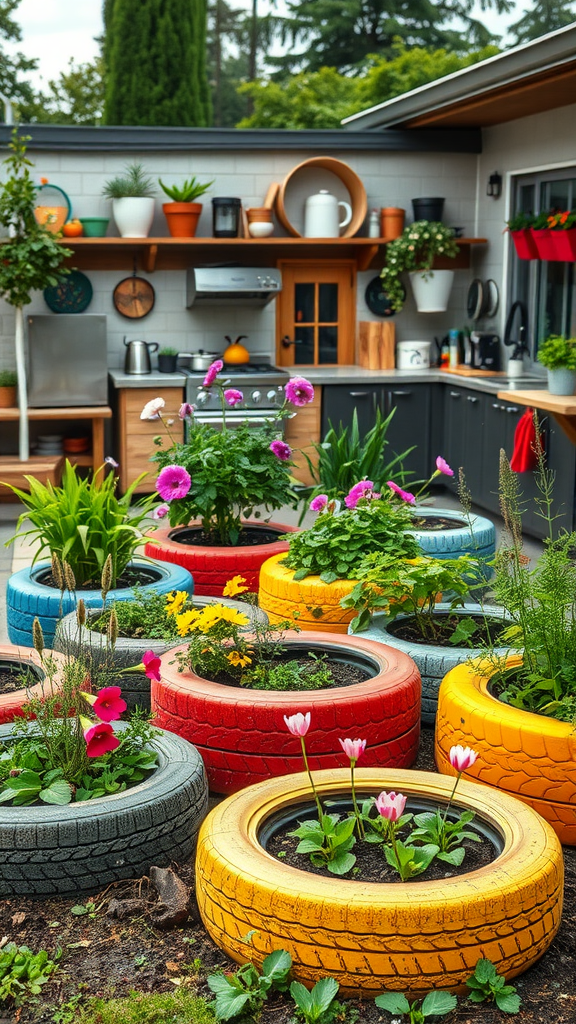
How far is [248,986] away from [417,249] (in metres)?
7.22

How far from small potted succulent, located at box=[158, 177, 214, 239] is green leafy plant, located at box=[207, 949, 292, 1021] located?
6.98 m

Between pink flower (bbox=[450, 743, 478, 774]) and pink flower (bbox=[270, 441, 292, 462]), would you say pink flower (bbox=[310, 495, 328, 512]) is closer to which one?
pink flower (bbox=[270, 441, 292, 462])

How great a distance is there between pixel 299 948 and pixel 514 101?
6655mm

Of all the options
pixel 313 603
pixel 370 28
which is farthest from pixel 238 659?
A: pixel 370 28

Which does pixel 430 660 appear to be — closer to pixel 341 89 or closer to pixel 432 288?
pixel 432 288

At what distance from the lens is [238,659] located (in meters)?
2.88

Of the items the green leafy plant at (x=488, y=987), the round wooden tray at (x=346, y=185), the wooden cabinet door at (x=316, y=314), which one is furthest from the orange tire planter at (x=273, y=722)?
the wooden cabinet door at (x=316, y=314)

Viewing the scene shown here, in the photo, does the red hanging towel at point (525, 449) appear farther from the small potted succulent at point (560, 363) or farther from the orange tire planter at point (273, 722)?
the orange tire planter at point (273, 722)

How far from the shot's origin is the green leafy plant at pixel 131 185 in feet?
26.8

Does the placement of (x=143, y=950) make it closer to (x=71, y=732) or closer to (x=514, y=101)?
(x=71, y=732)

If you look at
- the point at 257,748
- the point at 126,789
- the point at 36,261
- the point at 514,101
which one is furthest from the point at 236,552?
the point at 514,101

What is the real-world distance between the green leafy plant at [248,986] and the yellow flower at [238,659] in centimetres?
101

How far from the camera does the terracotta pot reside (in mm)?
8211

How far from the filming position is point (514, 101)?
24.2 feet
